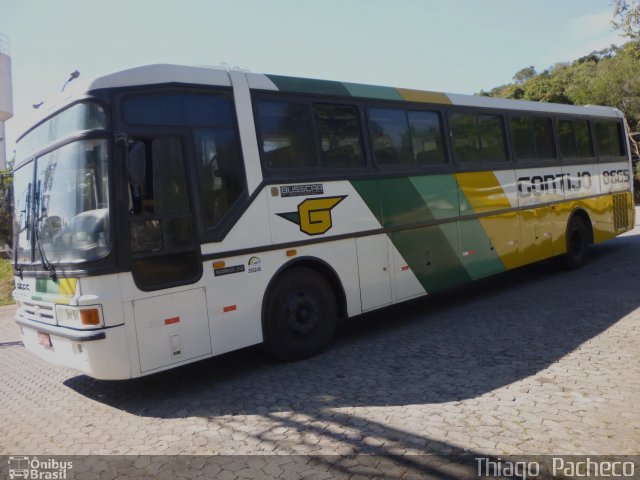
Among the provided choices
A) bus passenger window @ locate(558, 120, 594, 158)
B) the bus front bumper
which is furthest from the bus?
bus passenger window @ locate(558, 120, 594, 158)

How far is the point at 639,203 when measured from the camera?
3002 cm

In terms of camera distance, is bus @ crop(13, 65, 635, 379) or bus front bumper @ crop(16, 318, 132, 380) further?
bus @ crop(13, 65, 635, 379)

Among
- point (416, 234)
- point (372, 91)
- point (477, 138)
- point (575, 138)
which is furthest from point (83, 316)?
point (575, 138)

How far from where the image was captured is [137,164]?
4.95 meters

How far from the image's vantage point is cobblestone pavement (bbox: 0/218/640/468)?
156 inches

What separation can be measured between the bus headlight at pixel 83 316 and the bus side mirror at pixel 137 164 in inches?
47.9

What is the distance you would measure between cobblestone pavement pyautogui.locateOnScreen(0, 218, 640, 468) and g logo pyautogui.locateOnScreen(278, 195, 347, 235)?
1561mm

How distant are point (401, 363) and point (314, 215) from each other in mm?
2011

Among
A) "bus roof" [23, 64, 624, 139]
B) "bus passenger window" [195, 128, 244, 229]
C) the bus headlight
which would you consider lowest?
the bus headlight

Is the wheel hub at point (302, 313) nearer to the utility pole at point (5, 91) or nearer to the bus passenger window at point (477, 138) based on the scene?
the bus passenger window at point (477, 138)

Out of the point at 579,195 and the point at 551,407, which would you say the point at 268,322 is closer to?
the point at 551,407

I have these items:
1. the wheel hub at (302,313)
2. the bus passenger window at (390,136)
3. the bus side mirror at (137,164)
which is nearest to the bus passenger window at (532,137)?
the bus passenger window at (390,136)

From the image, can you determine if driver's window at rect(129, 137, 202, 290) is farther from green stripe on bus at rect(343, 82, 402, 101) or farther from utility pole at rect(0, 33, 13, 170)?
utility pole at rect(0, 33, 13, 170)

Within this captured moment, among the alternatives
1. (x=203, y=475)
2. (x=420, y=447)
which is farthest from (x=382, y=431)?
(x=203, y=475)
